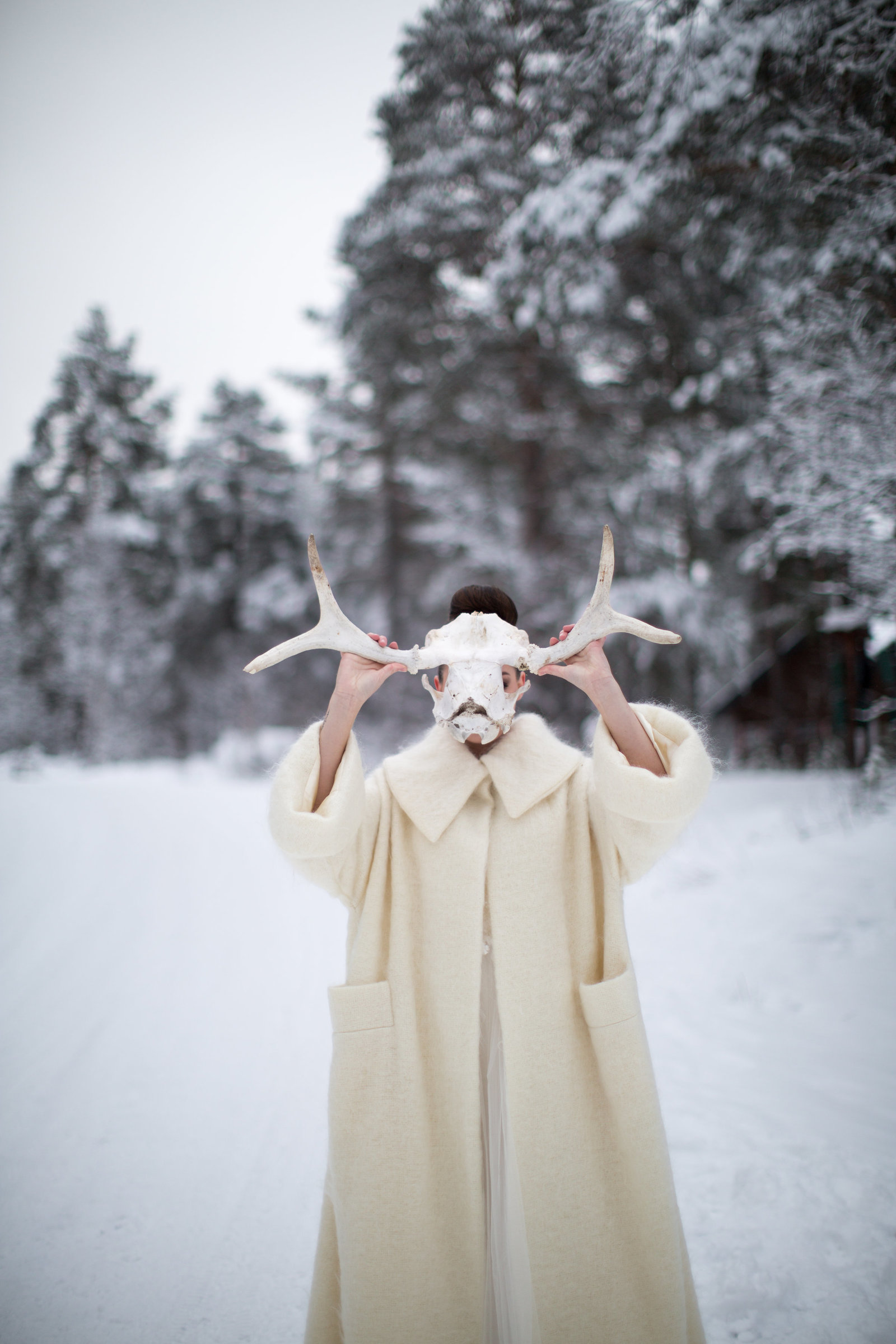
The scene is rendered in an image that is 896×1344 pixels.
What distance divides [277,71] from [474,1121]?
981 centimetres

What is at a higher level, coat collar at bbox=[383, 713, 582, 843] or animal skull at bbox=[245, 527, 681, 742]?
animal skull at bbox=[245, 527, 681, 742]

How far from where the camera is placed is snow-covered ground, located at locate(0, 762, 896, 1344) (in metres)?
2.60

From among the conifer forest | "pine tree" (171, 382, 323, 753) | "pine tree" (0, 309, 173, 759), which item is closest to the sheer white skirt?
the conifer forest

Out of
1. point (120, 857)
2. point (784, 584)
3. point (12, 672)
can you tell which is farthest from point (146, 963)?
point (12, 672)

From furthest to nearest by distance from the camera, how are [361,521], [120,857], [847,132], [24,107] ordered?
[361,521] < [120,857] < [24,107] < [847,132]

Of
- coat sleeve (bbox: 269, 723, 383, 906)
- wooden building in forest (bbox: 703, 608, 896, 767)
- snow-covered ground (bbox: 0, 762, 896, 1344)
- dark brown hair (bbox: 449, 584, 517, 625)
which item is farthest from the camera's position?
wooden building in forest (bbox: 703, 608, 896, 767)

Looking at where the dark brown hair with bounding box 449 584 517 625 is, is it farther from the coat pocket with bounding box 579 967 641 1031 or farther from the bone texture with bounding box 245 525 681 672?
the coat pocket with bounding box 579 967 641 1031

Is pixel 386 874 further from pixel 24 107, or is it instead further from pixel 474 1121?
pixel 24 107

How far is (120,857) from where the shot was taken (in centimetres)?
814

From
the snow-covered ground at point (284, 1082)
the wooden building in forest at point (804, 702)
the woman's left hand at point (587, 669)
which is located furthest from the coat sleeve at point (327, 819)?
the wooden building in forest at point (804, 702)

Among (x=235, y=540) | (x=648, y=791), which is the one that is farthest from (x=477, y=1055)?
(x=235, y=540)

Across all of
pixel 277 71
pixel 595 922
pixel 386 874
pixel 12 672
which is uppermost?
pixel 277 71

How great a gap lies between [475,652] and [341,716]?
414 millimetres

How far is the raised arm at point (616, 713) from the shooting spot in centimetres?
188
